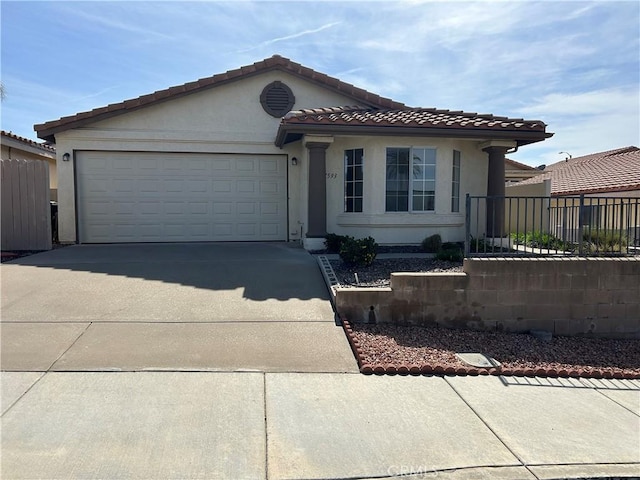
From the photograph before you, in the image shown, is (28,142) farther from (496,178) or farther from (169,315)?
(496,178)

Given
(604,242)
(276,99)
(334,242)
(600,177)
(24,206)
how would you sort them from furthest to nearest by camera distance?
(600,177) → (276,99) → (24,206) → (334,242) → (604,242)

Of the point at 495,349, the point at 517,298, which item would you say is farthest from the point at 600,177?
the point at 495,349

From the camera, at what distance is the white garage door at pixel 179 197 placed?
39.0 feet

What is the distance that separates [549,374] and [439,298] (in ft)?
6.04

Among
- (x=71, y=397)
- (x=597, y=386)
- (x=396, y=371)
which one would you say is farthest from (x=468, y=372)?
(x=71, y=397)

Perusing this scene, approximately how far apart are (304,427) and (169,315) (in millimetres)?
3205

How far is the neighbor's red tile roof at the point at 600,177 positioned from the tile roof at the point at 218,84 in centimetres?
812

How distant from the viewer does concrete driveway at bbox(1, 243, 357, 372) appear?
492cm

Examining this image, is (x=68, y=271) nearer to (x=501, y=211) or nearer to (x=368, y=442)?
(x=368, y=442)

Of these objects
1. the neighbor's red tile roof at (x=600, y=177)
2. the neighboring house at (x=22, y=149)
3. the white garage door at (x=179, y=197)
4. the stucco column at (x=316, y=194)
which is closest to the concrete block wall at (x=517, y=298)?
the stucco column at (x=316, y=194)

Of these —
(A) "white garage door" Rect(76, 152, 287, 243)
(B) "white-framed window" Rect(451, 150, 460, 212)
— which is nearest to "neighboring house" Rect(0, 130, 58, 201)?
(A) "white garage door" Rect(76, 152, 287, 243)

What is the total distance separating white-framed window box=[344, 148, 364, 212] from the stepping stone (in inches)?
215

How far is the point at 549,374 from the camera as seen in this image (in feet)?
17.2

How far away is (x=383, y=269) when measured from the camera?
8.30 metres
